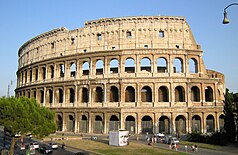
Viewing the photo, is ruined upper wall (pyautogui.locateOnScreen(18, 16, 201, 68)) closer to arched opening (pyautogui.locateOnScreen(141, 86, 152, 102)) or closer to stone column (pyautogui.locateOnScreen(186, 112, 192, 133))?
arched opening (pyautogui.locateOnScreen(141, 86, 152, 102))

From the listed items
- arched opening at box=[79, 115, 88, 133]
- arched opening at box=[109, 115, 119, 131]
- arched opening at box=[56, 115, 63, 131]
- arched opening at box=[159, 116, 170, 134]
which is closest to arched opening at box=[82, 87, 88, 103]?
arched opening at box=[79, 115, 88, 133]

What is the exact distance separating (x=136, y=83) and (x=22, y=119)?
18478 mm

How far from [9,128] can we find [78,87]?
18000mm

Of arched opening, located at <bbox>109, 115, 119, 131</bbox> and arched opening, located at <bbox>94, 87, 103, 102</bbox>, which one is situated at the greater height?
arched opening, located at <bbox>94, 87, 103, 102</bbox>

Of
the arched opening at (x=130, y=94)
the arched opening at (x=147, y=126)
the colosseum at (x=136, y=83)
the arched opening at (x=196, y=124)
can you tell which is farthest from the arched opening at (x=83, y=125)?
the arched opening at (x=196, y=124)

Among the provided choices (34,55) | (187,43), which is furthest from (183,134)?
(34,55)

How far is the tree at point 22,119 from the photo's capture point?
20.6 meters

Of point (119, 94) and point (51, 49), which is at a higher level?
point (51, 49)

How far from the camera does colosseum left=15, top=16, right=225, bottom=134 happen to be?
35.0 meters

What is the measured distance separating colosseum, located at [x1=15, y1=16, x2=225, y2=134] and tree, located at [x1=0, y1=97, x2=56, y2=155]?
14.8m

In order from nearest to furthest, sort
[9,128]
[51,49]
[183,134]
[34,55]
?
[9,128], [183,134], [51,49], [34,55]

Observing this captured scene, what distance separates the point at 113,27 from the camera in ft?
124

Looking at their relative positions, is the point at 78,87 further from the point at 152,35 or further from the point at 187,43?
the point at 187,43

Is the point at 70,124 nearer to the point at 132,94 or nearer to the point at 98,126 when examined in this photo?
the point at 98,126
